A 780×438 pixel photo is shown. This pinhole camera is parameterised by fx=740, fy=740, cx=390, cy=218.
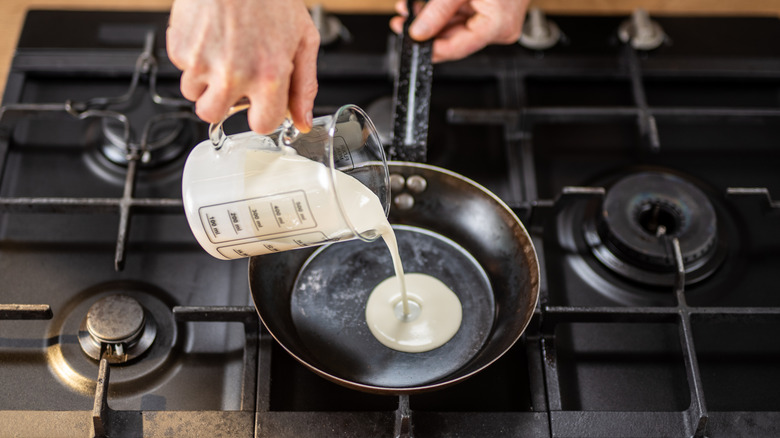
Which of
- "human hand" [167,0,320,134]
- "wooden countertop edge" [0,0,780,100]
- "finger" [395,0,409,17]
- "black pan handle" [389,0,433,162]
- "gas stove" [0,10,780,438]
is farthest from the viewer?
"wooden countertop edge" [0,0,780,100]

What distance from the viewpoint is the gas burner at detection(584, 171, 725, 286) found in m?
0.83

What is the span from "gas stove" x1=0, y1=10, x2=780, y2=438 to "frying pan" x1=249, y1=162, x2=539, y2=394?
0.03 meters

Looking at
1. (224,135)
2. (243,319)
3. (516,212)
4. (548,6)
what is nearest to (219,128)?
(224,135)

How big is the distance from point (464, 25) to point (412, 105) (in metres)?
0.18

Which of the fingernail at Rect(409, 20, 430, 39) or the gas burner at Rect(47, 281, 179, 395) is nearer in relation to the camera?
the gas burner at Rect(47, 281, 179, 395)

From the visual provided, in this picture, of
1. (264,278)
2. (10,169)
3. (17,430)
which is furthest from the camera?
(10,169)

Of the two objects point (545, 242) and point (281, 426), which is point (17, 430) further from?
point (545, 242)

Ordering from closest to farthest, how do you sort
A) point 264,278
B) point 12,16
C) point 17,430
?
1. point 17,430
2. point 264,278
3. point 12,16

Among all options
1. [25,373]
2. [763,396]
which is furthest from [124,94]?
[763,396]

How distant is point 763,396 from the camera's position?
782 millimetres

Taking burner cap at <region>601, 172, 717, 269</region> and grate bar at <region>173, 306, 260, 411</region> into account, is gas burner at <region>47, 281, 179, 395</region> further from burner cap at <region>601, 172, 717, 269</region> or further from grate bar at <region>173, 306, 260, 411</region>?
burner cap at <region>601, 172, 717, 269</region>

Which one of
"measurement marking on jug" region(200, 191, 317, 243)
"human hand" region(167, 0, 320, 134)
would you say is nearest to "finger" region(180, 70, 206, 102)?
"human hand" region(167, 0, 320, 134)

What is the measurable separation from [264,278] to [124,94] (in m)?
0.37

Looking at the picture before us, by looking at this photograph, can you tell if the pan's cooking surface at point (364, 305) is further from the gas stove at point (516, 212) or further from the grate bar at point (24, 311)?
the grate bar at point (24, 311)
